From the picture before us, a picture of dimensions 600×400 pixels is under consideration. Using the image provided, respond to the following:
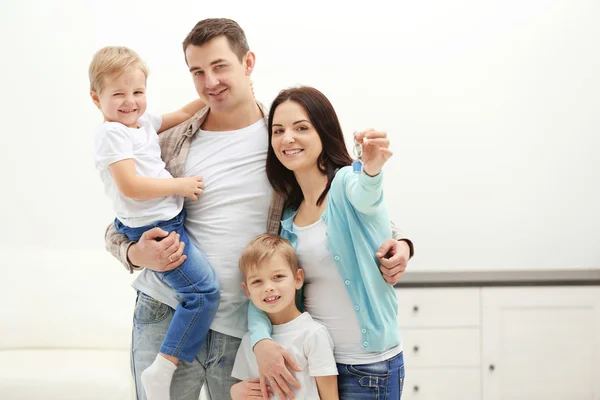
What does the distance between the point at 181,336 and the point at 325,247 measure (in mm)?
461

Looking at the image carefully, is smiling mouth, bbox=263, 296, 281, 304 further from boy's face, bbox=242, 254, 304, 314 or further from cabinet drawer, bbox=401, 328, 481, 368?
cabinet drawer, bbox=401, 328, 481, 368

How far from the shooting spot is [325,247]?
6.01ft

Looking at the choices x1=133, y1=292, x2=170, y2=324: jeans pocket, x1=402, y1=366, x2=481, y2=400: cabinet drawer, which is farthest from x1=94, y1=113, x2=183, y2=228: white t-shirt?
x1=402, y1=366, x2=481, y2=400: cabinet drawer

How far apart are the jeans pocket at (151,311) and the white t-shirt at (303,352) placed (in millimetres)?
246

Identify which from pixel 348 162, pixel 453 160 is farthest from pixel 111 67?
pixel 453 160

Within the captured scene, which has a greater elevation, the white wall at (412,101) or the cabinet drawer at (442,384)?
the white wall at (412,101)

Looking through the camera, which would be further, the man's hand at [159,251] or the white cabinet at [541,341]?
the white cabinet at [541,341]

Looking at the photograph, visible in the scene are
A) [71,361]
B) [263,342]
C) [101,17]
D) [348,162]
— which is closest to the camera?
[263,342]

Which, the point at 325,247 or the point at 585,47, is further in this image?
the point at 585,47

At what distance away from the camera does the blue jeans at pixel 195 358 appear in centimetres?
193

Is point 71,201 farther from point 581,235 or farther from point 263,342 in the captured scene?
point 581,235

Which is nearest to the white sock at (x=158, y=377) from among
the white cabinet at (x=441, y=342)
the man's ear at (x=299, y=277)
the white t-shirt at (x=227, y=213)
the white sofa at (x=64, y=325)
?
the white t-shirt at (x=227, y=213)

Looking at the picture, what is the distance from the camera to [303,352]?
6.00ft

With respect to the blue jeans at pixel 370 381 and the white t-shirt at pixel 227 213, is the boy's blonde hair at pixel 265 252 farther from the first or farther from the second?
the blue jeans at pixel 370 381
